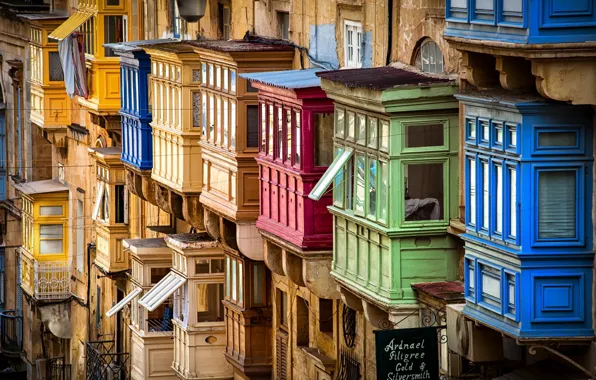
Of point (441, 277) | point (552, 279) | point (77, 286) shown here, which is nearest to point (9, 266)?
point (77, 286)

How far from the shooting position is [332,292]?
36.3 m

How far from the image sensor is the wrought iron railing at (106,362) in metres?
52.5

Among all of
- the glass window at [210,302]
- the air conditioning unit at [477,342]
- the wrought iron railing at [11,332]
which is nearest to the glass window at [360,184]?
the air conditioning unit at [477,342]

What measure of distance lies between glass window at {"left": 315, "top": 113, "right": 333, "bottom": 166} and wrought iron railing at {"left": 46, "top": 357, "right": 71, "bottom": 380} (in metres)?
24.3

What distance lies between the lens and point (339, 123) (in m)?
34.3

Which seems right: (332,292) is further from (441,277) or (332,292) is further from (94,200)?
(94,200)

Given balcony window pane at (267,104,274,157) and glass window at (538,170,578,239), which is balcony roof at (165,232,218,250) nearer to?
balcony window pane at (267,104,274,157)

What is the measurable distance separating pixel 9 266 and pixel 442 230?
36.4m

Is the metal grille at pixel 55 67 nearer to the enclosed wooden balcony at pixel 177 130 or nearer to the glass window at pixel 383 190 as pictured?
the enclosed wooden balcony at pixel 177 130

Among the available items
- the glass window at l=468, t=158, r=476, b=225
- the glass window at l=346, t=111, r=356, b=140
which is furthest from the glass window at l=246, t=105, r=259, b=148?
the glass window at l=468, t=158, r=476, b=225

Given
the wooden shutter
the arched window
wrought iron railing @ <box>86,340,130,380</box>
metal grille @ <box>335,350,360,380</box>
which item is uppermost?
the arched window

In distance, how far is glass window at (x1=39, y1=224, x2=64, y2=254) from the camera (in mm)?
59062

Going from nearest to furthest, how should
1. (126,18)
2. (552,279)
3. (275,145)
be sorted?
(552,279), (275,145), (126,18)

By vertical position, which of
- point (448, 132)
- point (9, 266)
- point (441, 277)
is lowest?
point (9, 266)
